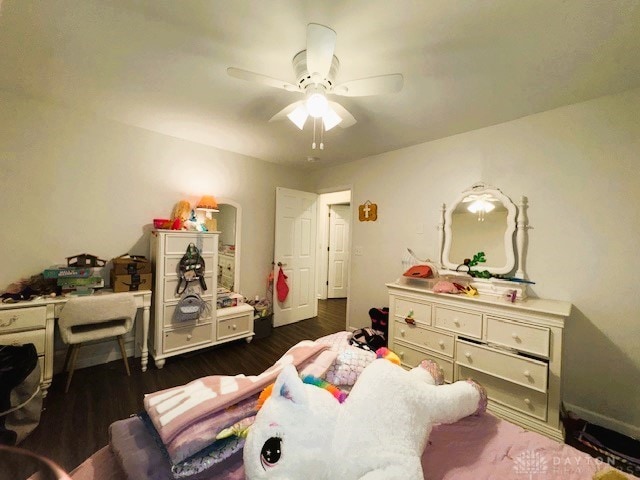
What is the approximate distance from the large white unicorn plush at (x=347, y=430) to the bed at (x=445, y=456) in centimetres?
16

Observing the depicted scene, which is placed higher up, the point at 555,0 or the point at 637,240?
the point at 555,0

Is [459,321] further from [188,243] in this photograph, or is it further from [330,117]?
[188,243]

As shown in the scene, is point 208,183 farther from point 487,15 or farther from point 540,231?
point 540,231

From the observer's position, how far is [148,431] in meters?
0.93

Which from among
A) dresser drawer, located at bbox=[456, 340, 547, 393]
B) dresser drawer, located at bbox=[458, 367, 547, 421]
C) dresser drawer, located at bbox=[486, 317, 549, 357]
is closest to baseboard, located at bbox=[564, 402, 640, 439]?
dresser drawer, located at bbox=[458, 367, 547, 421]

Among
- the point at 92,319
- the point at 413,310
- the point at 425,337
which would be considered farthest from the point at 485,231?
the point at 92,319

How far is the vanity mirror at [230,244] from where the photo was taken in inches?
131

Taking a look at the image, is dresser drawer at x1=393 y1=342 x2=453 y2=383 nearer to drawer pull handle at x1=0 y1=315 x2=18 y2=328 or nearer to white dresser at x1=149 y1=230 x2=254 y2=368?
white dresser at x1=149 y1=230 x2=254 y2=368

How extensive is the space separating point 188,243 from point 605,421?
3.74 metres

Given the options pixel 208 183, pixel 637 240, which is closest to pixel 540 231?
pixel 637 240

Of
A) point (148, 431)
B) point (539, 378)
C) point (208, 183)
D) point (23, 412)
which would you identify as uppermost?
point (208, 183)

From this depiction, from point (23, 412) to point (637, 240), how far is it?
4.23 meters

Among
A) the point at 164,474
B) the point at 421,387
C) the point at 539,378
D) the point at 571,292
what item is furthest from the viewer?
the point at 571,292

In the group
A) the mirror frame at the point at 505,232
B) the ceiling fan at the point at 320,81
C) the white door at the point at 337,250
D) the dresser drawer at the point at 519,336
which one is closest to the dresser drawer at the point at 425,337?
the dresser drawer at the point at 519,336
